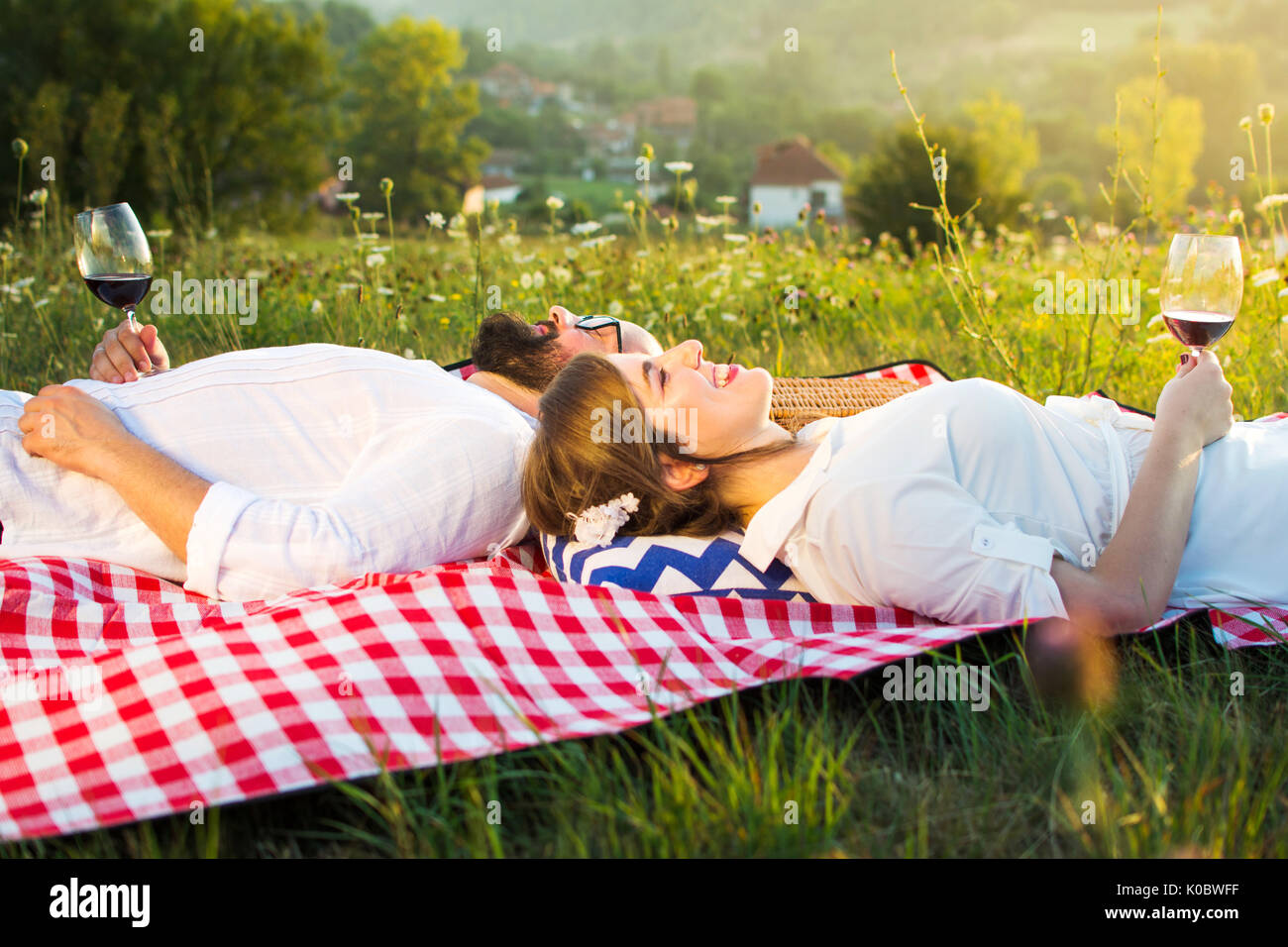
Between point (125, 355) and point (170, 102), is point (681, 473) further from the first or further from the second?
point (170, 102)

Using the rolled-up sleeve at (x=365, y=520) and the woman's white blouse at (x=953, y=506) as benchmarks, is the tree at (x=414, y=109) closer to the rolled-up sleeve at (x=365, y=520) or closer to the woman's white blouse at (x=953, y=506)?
the rolled-up sleeve at (x=365, y=520)

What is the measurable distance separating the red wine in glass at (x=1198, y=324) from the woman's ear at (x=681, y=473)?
3.37ft

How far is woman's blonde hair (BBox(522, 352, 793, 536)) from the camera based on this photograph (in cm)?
233

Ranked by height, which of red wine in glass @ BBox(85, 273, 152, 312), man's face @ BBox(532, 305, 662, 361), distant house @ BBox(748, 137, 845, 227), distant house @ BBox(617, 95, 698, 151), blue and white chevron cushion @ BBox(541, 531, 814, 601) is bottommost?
blue and white chevron cushion @ BBox(541, 531, 814, 601)

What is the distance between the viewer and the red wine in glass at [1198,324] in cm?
215

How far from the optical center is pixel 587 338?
3051 millimetres

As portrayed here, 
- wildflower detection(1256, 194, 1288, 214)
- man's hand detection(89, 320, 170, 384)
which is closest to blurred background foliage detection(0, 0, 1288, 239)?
wildflower detection(1256, 194, 1288, 214)

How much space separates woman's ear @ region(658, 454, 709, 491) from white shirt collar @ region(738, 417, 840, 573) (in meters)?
0.17

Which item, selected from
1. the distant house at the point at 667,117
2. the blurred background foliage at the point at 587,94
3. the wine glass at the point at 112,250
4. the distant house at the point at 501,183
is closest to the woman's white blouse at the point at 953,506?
the blurred background foliage at the point at 587,94

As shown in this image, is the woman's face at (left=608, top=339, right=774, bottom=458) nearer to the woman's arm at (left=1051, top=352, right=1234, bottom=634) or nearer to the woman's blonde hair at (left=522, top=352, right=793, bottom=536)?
the woman's blonde hair at (left=522, top=352, right=793, bottom=536)

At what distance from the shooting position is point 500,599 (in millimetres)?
2066
